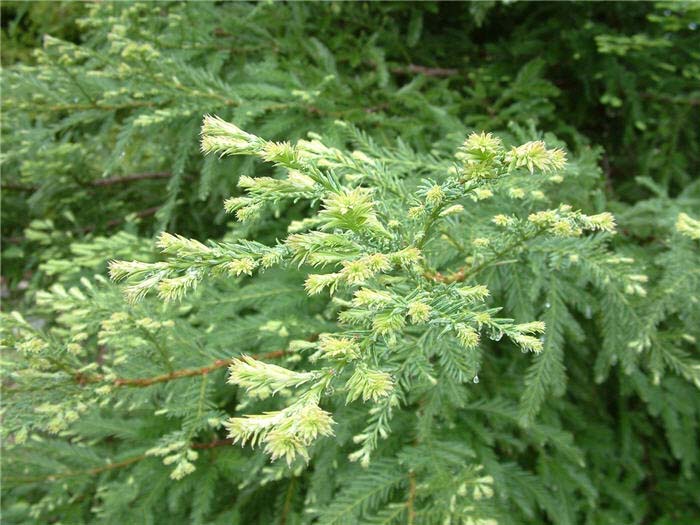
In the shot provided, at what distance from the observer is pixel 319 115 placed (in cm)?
270

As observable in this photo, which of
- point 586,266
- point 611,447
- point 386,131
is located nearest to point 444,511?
point 586,266

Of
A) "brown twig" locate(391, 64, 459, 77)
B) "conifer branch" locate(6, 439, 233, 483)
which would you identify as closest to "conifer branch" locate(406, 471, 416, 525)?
"conifer branch" locate(6, 439, 233, 483)

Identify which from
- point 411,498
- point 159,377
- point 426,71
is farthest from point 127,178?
point 411,498

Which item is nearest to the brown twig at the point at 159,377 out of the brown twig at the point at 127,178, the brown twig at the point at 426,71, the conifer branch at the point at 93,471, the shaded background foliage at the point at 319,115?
the shaded background foliage at the point at 319,115

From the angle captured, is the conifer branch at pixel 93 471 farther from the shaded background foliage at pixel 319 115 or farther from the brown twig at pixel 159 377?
the brown twig at pixel 159 377

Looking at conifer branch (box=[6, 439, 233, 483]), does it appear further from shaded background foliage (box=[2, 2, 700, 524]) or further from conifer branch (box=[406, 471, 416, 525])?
conifer branch (box=[406, 471, 416, 525])

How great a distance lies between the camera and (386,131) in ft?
9.33

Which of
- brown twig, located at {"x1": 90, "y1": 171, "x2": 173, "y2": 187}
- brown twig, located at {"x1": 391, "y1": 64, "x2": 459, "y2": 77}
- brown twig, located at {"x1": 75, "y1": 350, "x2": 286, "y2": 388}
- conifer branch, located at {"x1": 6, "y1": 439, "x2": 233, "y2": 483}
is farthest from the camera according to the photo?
brown twig, located at {"x1": 90, "y1": 171, "x2": 173, "y2": 187}

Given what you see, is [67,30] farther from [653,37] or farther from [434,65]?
[653,37]

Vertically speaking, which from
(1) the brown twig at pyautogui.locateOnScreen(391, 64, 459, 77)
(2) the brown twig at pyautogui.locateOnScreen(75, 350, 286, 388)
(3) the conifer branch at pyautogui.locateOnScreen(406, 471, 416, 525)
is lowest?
(3) the conifer branch at pyautogui.locateOnScreen(406, 471, 416, 525)

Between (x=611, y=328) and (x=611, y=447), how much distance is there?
1.38 m

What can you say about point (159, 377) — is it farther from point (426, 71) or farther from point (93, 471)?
point (426, 71)

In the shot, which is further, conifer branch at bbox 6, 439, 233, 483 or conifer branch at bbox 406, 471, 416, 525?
conifer branch at bbox 6, 439, 233, 483

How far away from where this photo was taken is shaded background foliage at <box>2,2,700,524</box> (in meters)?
2.45
